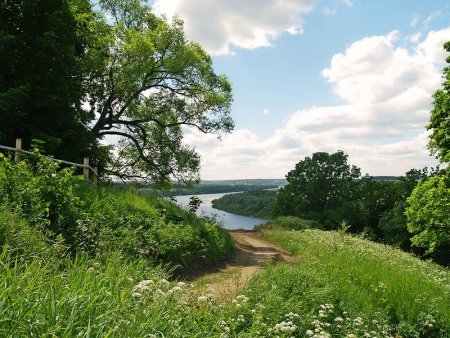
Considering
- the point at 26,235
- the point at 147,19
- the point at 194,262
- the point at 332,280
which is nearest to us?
the point at 26,235

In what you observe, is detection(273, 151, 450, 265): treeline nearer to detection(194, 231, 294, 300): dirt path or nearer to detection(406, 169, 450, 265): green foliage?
detection(406, 169, 450, 265): green foliage

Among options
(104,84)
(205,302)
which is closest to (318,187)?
(104,84)

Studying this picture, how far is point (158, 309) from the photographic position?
4090 mm

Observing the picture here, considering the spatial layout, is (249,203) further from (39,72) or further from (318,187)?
(39,72)

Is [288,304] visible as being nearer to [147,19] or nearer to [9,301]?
[9,301]

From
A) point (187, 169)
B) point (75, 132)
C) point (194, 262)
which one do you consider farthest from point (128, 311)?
point (187, 169)

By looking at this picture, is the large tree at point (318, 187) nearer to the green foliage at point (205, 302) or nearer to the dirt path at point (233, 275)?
the dirt path at point (233, 275)

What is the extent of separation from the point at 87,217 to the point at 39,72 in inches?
431

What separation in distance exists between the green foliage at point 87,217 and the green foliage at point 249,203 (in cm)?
9916

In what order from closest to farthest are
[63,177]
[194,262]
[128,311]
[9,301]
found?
[9,301] → [128,311] → [63,177] → [194,262]

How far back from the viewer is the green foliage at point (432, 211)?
23.4m

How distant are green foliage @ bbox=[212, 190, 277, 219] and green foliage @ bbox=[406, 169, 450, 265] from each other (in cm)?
8414

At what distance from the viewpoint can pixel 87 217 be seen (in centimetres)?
832

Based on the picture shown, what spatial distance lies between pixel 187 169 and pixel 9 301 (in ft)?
78.7
